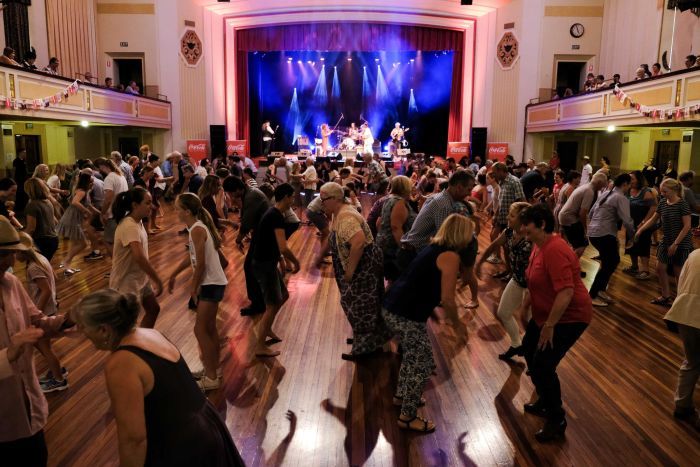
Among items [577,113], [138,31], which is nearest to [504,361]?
[577,113]

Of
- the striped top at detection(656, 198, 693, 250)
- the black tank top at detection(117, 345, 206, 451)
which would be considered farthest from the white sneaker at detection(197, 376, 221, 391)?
the striped top at detection(656, 198, 693, 250)

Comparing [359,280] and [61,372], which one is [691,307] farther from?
[61,372]

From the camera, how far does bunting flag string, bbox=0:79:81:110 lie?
31.5ft

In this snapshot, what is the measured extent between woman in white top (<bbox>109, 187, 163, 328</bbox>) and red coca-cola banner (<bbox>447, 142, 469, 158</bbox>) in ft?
53.5

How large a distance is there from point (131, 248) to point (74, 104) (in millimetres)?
10571

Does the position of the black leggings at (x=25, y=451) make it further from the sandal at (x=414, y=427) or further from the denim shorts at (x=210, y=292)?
the sandal at (x=414, y=427)

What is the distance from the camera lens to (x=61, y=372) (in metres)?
3.60

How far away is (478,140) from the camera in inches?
720

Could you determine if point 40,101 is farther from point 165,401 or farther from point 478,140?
point 478,140

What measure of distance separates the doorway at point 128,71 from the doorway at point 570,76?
1433 centimetres

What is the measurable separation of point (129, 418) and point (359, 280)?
2440mm

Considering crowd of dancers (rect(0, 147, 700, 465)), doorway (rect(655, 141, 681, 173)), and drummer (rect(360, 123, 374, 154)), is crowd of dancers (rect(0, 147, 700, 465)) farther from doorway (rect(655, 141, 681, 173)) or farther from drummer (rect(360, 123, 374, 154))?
drummer (rect(360, 123, 374, 154))

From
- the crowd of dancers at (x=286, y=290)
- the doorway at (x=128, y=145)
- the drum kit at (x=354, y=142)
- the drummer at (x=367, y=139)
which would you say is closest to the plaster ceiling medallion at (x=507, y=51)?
the drum kit at (x=354, y=142)

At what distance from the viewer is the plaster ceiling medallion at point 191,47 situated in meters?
17.9
